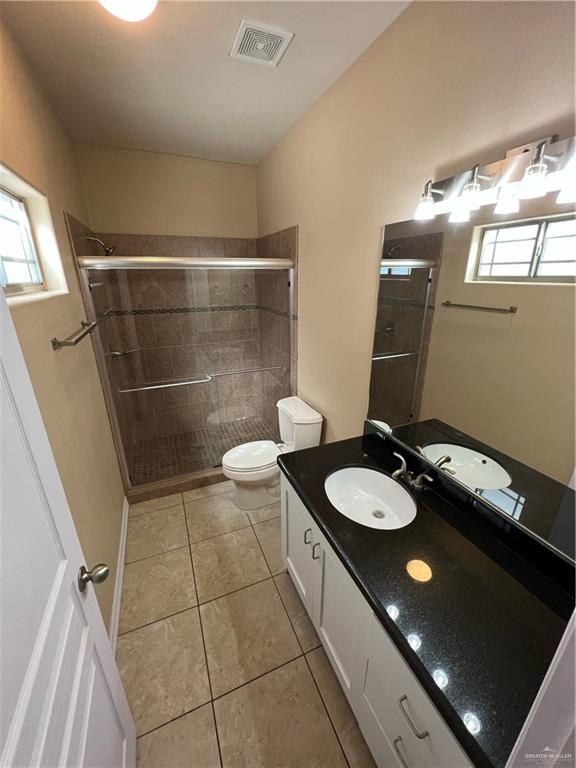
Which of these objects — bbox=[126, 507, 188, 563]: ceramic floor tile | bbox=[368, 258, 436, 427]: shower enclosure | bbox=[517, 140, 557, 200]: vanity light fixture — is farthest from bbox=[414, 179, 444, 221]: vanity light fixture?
bbox=[126, 507, 188, 563]: ceramic floor tile

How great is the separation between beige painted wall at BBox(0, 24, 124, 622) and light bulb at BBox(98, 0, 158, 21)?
0.54m

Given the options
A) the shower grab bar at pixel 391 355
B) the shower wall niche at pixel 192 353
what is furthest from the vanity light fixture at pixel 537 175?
the shower wall niche at pixel 192 353

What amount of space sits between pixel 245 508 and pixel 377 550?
4.91ft

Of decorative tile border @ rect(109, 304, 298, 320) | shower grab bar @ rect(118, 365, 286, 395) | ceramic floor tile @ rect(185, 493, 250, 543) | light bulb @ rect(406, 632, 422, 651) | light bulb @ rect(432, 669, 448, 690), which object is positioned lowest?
ceramic floor tile @ rect(185, 493, 250, 543)

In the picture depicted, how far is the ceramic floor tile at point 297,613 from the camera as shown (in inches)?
59.0

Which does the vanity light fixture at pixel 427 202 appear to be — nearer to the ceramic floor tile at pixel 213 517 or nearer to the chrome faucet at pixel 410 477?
the chrome faucet at pixel 410 477

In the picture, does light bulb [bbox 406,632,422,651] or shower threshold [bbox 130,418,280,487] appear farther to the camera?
shower threshold [bbox 130,418,280,487]

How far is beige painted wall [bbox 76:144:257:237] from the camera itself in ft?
7.92

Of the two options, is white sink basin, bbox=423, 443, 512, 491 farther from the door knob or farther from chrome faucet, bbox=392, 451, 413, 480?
the door knob

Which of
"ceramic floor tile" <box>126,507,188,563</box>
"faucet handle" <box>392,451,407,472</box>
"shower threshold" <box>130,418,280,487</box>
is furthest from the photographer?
"shower threshold" <box>130,418,280,487</box>

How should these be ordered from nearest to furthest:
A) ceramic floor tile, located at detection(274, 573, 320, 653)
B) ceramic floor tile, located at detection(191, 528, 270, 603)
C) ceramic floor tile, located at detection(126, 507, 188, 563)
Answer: ceramic floor tile, located at detection(274, 573, 320, 653)
ceramic floor tile, located at detection(191, 528, 270, 603)
ceramic floor tile, located at detection(126, 507, 188, 563)

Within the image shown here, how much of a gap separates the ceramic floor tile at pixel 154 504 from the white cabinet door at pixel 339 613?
1.47 meters

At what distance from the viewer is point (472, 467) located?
117 centimetres

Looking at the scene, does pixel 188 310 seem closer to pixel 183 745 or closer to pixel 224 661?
pixel 224 661
